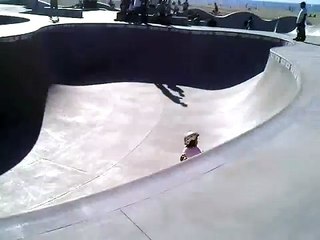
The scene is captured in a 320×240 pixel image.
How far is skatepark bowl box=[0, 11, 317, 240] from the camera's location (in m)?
3.13

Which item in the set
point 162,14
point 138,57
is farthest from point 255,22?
point 138,57

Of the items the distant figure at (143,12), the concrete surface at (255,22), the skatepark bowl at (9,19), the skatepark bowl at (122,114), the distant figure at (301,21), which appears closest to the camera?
the skatepark bowl at (122,114)

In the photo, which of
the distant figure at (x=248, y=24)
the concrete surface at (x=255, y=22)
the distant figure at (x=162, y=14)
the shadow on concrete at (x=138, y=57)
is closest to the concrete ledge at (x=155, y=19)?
the distant figure at (x=162, y=14)

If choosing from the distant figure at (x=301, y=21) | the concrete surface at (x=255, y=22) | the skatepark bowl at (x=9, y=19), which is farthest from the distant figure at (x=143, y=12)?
the concrete surface at (x=255, y=22)

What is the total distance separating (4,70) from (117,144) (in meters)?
3.49

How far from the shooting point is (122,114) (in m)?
10.5

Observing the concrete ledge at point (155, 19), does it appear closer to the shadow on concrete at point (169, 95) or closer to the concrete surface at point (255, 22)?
the shadow on concrete at point (169, 95)

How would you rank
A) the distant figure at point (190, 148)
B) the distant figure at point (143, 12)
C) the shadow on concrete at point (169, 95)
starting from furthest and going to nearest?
the distant figure at point (143, 12) < the shadow on concrete at point (169, 95) < the distant figure at point (190, 148)

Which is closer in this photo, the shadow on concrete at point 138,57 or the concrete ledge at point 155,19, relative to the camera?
the shadow on concrete at point 138,57

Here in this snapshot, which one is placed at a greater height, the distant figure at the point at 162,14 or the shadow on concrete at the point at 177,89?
the distant figure at the point at 162,14

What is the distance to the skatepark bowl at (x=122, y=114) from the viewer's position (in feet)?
10.3

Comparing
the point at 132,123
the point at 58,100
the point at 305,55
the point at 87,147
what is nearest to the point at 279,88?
the point at 305,55

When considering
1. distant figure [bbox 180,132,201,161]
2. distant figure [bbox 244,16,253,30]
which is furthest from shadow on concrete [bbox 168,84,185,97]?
distant figure [bbox 244,16,253,30]

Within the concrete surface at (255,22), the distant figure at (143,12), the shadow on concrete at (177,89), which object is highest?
the distant figure at (143,12)
